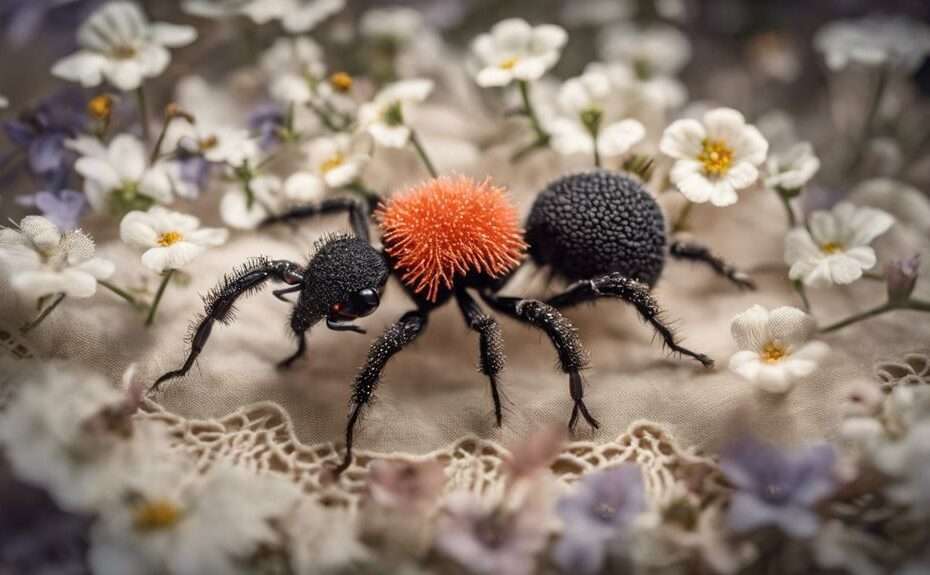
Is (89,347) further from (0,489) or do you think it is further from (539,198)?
(539,198)

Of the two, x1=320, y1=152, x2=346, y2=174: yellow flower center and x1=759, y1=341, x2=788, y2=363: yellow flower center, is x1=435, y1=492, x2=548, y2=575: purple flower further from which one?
x1=320, y1=152, x2=346, y2=174: yellow flower center

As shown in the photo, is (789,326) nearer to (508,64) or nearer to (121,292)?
(508,64)

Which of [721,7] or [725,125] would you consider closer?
[725,125]

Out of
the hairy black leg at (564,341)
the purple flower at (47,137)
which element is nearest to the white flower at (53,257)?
the purple flower at (47,137)

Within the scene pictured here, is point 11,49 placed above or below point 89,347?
above

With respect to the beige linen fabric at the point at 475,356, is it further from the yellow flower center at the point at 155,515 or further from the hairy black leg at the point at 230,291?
the yellow flower center at the point at 155,515

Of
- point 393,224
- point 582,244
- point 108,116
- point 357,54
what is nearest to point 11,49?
point 108,116
